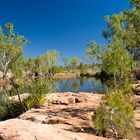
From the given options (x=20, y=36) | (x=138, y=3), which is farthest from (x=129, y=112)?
(x=20, y=36)

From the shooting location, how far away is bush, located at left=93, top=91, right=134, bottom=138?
30.2 feet

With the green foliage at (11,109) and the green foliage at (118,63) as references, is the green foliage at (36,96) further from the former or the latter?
the green foliage at (118,63)

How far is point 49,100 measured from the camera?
1655 cm

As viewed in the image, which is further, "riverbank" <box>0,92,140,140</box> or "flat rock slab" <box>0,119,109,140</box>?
"riverbank" <box>0,92,140,140</box>

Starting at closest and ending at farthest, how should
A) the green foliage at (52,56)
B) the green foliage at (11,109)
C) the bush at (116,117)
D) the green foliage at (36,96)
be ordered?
the bush at (116,117)
the green foliage at (36,96)
the green foliage at (11,109)
the green foliage at (52,56)

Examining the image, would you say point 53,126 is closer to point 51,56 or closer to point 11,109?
point 11,109

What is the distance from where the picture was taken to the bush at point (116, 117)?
30.2 ft

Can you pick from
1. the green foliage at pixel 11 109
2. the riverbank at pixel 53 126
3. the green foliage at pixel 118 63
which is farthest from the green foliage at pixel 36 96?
the green foliage at pixel 118 63

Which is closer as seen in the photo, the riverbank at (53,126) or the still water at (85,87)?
the riverbank at (53,126)

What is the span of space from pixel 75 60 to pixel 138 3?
318ft

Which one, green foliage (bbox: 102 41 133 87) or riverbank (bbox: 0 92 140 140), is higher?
green foliage (bbox: 102 41 133 87)

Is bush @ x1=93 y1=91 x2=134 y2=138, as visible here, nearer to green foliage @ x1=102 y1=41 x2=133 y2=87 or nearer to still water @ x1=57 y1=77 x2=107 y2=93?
green foliage @ x1=102 y1=41 x2=133 y2=87

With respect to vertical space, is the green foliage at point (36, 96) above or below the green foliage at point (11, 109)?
above

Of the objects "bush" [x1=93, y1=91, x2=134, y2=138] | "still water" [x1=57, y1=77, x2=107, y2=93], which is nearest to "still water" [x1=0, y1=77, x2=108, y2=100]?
"still water" [x1=57, y1=77, x2=107, y2=93]
